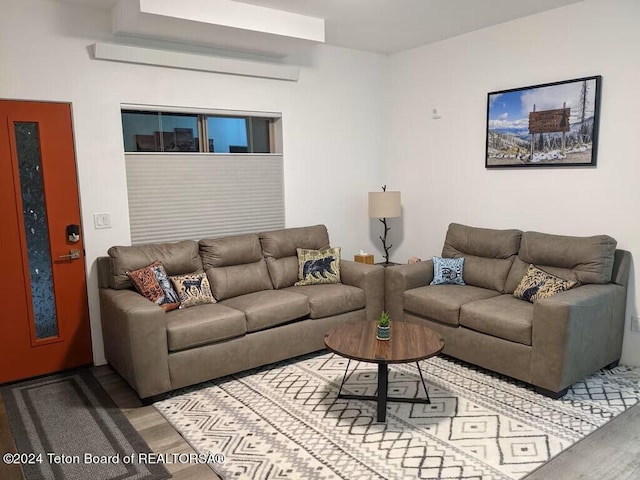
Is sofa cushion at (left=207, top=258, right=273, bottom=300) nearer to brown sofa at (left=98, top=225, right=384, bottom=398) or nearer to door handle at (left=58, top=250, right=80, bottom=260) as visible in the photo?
brown sofa at (left=98, top=225, right=384, bottom=398)

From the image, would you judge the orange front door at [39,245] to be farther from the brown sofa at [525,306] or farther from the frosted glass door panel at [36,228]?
the brown sofa at [525,306]

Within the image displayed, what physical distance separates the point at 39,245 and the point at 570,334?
12.3 feet

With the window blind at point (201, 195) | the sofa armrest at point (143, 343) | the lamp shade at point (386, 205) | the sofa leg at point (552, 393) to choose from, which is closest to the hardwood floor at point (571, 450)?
the sofa armrest at point (143, 343)

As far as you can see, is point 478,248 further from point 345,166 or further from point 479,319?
point 345,166

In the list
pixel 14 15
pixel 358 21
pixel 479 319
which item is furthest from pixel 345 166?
pixel 14 15

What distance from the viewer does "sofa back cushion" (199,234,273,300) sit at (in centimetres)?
391

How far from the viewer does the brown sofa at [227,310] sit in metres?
3.08

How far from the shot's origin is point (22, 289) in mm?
3471

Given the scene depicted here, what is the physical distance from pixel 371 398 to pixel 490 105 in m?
2.86

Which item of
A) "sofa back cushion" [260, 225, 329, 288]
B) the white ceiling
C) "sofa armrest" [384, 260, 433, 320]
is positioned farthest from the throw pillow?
the white ceiling

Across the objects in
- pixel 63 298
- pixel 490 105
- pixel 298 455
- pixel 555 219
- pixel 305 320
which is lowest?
pixel 298 455

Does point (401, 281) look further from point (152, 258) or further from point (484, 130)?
point (152, 258)

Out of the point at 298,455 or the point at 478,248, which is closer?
the point at 298,455

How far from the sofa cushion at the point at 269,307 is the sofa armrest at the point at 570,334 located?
170 cm
